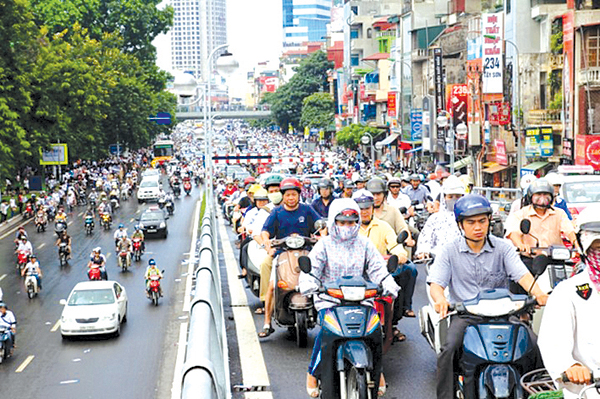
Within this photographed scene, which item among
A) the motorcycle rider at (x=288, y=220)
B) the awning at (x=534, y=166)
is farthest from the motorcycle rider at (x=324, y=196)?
the awning at (x=534, y=166)

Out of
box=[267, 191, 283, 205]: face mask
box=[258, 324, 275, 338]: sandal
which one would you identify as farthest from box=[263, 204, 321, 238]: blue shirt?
box=[267, 191, 283, 205]: face mask

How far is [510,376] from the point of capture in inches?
254

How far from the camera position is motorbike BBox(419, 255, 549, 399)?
21.3 ft

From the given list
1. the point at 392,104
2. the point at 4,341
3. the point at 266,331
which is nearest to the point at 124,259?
the point at 4,341

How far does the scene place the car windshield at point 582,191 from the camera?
20.2 metres

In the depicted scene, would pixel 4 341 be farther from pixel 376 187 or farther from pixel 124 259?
pixel 124 259

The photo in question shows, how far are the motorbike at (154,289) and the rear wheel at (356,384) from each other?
68.3 feet

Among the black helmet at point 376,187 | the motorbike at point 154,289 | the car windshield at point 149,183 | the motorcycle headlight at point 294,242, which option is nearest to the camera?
the motorcycle headlight at point 294,242

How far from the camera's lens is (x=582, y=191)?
20.3 m

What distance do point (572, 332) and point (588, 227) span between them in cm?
54

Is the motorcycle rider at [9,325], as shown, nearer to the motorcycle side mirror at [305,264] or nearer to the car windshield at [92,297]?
the car windshield at [92,297]

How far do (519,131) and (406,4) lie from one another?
4025 cm

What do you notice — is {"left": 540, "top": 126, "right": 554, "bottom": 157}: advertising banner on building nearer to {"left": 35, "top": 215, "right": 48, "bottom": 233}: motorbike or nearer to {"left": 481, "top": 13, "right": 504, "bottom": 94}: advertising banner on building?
{"left": 481, "top": 13, "right": 504, "bottom": 94}: advertising banner on building

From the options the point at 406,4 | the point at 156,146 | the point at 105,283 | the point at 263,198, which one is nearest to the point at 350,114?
the point at 156,146
